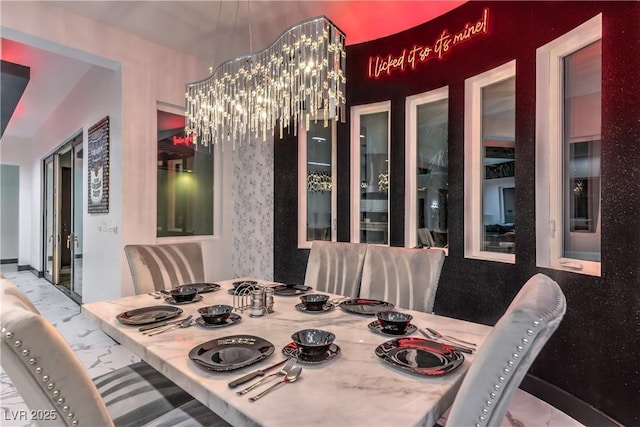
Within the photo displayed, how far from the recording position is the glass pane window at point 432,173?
3107 millimetres

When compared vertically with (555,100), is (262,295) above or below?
below

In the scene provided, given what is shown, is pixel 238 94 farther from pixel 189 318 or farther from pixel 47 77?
pixel 47 77

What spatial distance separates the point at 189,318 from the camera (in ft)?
5.08

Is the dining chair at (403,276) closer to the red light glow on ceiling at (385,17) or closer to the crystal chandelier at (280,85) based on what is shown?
the crystal chandelier at (280,85)

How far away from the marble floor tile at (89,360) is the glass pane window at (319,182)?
2.11 meters

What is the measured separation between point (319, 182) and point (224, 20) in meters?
1.80

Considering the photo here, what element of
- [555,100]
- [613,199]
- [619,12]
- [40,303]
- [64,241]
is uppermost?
[619,12]

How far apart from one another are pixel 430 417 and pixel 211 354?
70cm

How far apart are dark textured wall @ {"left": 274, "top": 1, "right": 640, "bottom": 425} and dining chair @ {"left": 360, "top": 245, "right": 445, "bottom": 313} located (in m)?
0.84

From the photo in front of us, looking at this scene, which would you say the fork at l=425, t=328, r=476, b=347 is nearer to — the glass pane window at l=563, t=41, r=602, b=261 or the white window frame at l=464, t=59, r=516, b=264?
the glass pane window at l=563, t=41, r=602, b=261

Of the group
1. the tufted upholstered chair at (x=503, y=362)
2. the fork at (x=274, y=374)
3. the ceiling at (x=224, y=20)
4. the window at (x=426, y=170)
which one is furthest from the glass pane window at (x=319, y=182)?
the tufted upholstered chair at (x=503, y=362)

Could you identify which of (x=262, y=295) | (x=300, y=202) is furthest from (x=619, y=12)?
(x=300, y=202)

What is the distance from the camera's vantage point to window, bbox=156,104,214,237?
150 inches

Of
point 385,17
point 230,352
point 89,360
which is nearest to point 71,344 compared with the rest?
point 89,360
